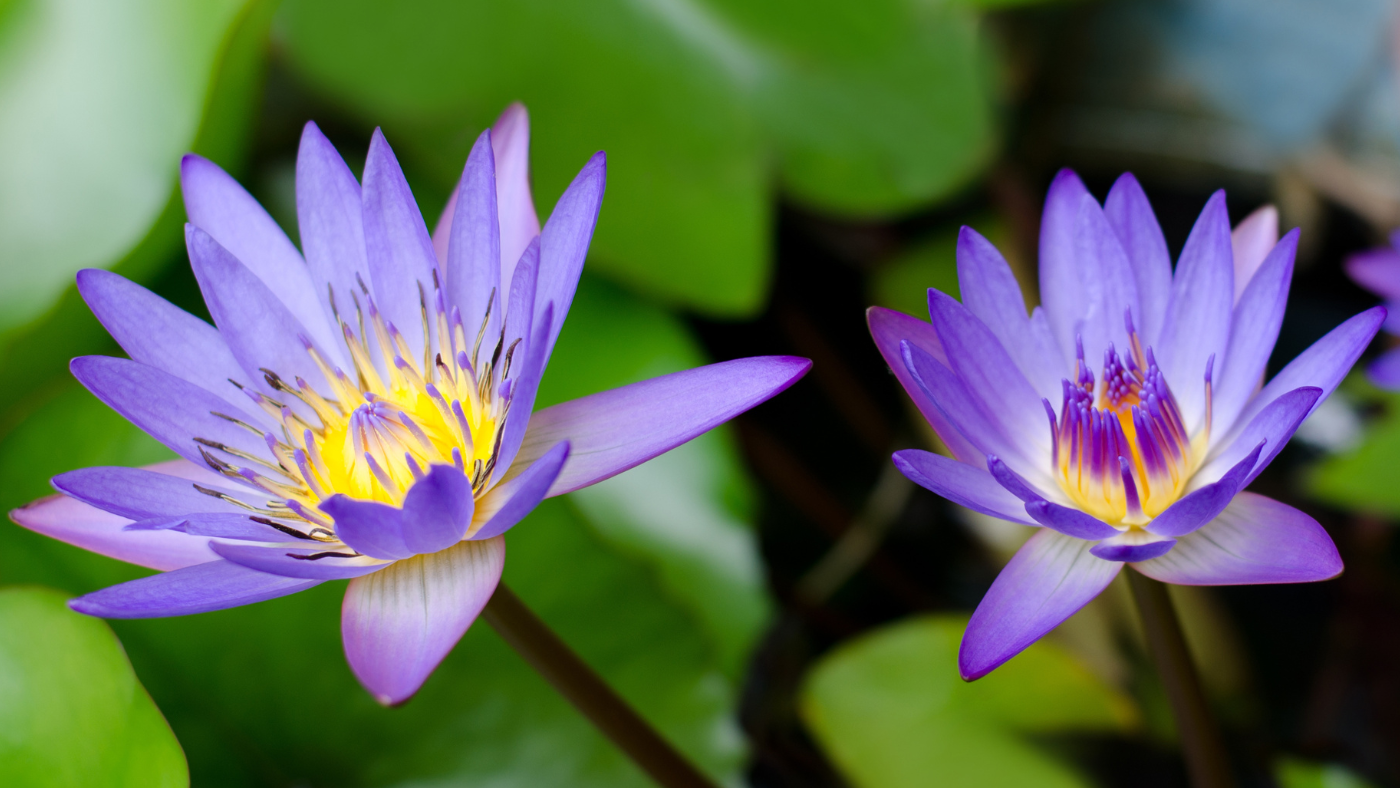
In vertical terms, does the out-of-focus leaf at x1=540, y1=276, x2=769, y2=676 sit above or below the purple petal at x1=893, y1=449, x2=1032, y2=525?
below

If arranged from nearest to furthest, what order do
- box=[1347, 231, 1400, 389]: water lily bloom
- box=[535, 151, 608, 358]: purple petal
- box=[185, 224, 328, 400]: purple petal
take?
box=[535, 151, 608, 358]: purple petal
box=[185, 224, 328, 400]: purple petal
box=[1347, 231, 1400, 389]: water lily bloom

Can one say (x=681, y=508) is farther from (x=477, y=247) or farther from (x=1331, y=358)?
(x=1331, y=358)

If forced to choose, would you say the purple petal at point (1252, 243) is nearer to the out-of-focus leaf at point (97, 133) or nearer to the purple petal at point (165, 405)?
the purple petal at point (165, 405)

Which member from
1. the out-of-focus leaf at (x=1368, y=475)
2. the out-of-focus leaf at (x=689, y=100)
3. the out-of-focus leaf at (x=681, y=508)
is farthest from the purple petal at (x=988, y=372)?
the out-of-focus leaf at (x=1368, y=475)

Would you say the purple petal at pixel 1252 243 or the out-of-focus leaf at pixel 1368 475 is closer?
the purple petal at pixel 1252 243

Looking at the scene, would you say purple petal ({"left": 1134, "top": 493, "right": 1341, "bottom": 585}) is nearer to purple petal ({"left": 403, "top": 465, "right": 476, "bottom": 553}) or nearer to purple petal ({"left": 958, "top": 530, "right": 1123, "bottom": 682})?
purple petal ({"left": 958, "top": 530, "right": 1123, "bottom": 682})

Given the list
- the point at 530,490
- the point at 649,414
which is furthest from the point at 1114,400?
the point at 530,490

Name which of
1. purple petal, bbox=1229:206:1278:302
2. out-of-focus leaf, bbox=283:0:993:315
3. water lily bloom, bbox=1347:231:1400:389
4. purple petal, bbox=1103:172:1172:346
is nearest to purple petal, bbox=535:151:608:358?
purple petal, bbox=1103:172:1172:346
